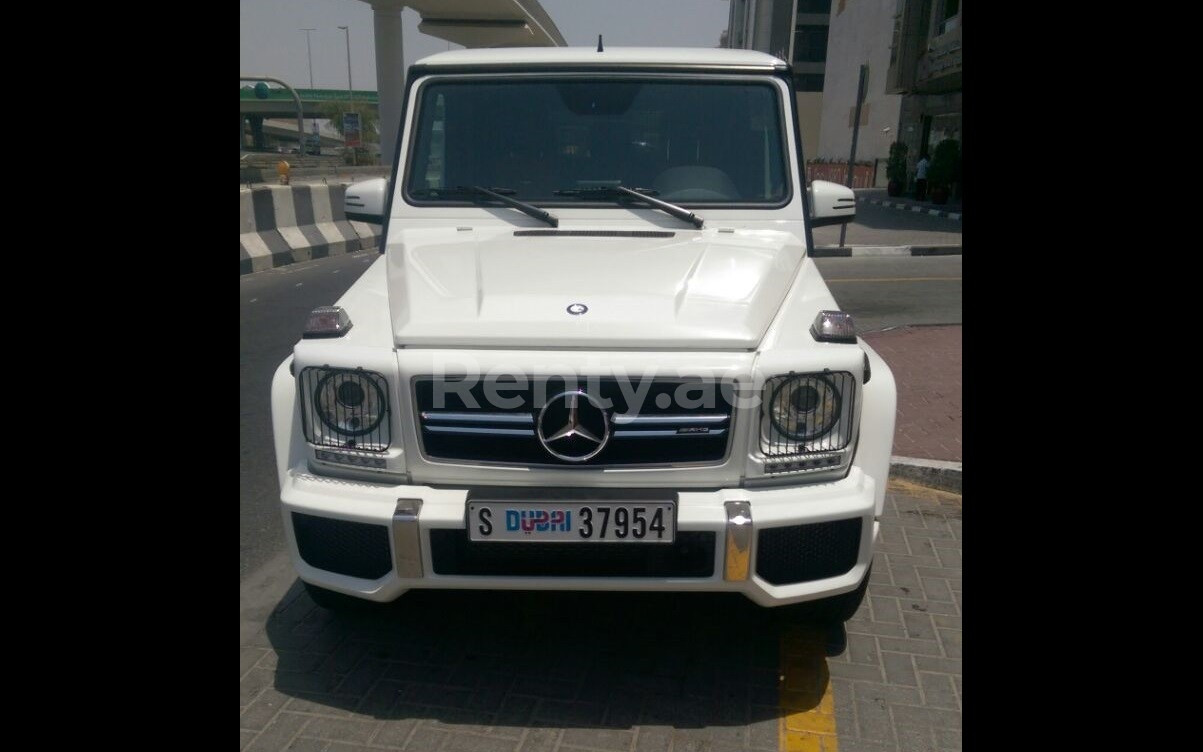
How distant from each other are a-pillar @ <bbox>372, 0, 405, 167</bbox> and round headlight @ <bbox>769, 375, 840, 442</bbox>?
2684 centimetres

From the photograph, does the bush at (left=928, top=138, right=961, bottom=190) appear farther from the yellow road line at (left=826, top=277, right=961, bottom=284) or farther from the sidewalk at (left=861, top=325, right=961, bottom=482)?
the sidewalk at (left=861, top=325, right=961, bottom=482)

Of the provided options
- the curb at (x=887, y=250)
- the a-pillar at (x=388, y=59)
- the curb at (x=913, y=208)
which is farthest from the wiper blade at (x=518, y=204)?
the a-pillar at (x=388, y=59)

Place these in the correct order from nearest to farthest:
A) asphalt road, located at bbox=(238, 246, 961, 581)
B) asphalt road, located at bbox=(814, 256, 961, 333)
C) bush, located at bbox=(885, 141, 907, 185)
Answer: asphalt road, located at bbox=(238, 246, 961, 581) → asphalt road, located at bbox=(814, 256, 961, 333) → bush, located at bbox=(885, 141, 907, 185)

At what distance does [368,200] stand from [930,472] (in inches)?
124

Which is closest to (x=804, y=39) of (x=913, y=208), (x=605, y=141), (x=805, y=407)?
(x=913, y=208)

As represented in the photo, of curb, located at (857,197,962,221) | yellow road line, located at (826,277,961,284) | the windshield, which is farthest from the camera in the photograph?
curb, located at (857,197,962,221)

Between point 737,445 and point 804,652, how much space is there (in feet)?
3.21

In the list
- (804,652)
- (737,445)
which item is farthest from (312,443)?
(804,652)

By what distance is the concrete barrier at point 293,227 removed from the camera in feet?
40.2

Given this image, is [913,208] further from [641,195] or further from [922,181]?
[641,195]

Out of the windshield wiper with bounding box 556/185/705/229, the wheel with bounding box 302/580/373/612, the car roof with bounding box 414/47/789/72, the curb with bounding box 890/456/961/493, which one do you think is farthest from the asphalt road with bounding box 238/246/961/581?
the curb with bounding box 890/456/961/493

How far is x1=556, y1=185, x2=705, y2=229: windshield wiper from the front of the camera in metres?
3.62

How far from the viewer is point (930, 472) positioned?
15.4 feet
